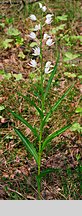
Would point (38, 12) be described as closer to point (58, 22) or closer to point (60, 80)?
point (58, 22)

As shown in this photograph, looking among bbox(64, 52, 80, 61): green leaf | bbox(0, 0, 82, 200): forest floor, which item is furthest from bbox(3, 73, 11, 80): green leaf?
bbox(64, 52, 80, 61): green leaf

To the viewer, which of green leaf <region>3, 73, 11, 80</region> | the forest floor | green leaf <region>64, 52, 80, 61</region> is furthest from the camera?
green leaf <region>64, 52, 80, 61</region>

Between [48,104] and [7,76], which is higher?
[7,76]

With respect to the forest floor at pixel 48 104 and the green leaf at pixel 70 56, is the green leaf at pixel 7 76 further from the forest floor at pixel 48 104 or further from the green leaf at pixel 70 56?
the green leaf at pixel 70 56

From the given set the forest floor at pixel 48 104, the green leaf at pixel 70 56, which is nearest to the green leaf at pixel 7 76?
the forest floor at pixel 48 104

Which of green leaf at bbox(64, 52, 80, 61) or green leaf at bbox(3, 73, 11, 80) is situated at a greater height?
green leaf at bbox(64, 52, 80, 61)

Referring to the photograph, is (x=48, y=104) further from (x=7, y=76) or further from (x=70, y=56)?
(x=70, y=56)

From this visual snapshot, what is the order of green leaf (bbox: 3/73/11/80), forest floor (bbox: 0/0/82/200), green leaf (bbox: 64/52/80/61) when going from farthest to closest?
green leaf (bbox: 64/52/80/61), green leaf (bbox: 3/73/11/80), forest floor (bbox: 0/0/82/200)

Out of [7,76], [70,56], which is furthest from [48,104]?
[70,56]

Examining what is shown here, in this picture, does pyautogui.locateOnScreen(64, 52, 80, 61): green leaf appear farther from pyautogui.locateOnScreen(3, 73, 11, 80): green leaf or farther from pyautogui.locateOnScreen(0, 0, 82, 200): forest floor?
pyautogui.locateOnScreen(3, 73, 11, 80): green leaf
